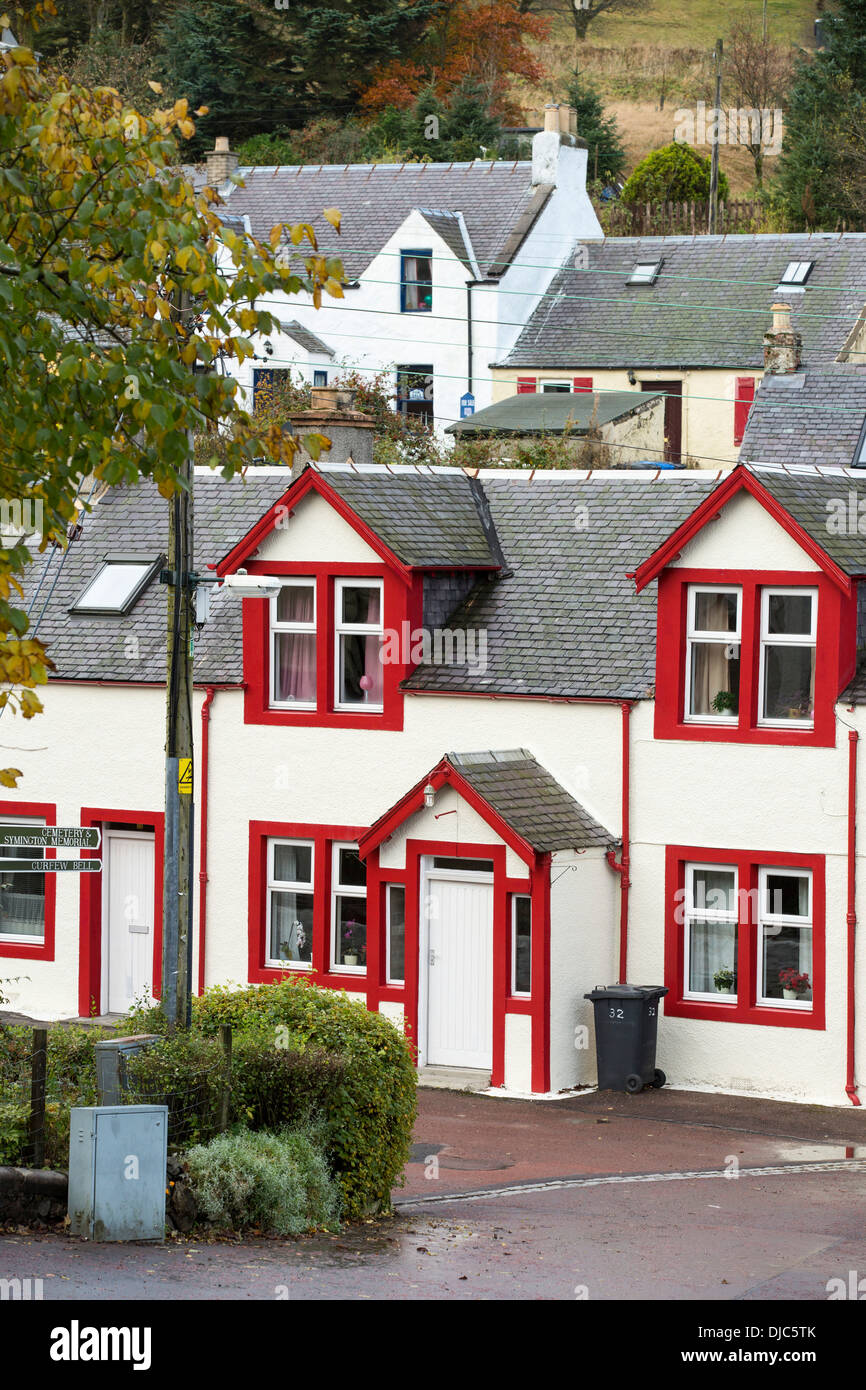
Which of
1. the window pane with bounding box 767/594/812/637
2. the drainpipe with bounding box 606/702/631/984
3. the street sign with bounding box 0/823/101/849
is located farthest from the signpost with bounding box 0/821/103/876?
the window pane with bounding box 767/594/812/637

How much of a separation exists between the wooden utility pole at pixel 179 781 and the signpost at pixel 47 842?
97 centimetres

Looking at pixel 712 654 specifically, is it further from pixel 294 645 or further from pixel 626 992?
pixel 294 645

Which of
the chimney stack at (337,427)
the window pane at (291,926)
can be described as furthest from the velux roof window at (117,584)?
the window pane at (291,926)

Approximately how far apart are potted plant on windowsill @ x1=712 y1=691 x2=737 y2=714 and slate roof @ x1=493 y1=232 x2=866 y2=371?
24.0 meters

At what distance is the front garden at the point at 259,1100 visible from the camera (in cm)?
1302

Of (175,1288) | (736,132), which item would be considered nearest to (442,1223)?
(175,1288)

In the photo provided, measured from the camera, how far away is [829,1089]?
819 inches

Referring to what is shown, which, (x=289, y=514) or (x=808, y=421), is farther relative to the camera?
(x=808, y=421)

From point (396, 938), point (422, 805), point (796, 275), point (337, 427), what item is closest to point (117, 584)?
point (337, 427)

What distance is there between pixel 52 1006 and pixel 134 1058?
12.0 meters

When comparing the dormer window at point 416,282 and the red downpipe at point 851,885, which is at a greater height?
the dormer window at point 416,282

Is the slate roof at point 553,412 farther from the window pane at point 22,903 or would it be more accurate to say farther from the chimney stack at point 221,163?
the window pane at point 22,903

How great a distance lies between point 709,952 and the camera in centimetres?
2175

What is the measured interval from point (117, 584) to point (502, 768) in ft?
21.8
